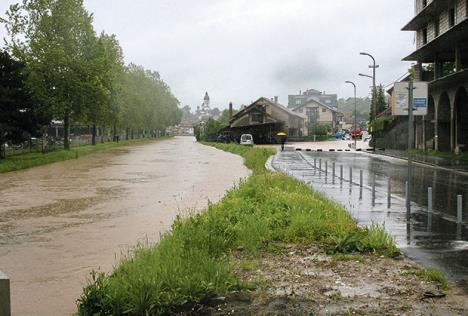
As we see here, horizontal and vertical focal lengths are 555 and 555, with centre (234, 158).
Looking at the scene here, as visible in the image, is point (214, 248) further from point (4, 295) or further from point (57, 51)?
point (57, 51)

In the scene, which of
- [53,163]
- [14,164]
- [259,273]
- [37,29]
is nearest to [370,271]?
[259,273]

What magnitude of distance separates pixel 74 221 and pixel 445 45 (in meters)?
33.5

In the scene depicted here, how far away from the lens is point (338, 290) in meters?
7.05

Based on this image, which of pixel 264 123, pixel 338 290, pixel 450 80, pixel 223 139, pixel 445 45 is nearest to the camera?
pixel 338 290

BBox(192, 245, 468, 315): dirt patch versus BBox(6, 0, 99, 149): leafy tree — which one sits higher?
BBox(6, 0, 99, 149): leafy tree

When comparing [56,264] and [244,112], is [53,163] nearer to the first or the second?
[56,264]

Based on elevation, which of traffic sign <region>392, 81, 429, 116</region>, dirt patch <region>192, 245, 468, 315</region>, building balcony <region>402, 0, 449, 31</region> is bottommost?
dirt patch <region>192, 245, 468, 315</region>

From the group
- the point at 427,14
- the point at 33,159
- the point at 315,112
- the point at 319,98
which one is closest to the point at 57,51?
the point at 33,159

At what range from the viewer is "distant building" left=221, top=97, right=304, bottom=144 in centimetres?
9038

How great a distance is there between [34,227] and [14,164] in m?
22.7

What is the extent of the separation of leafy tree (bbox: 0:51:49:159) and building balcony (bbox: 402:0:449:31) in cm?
2994

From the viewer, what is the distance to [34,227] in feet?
50.1

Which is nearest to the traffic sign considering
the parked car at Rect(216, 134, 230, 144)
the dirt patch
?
the dirt patch

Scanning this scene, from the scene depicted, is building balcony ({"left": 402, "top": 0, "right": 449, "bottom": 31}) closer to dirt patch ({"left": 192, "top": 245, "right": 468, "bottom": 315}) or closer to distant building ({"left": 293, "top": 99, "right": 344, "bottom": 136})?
dirt patch ({"left": 192, "top": 245, "right": 468, "bottom": 315})
